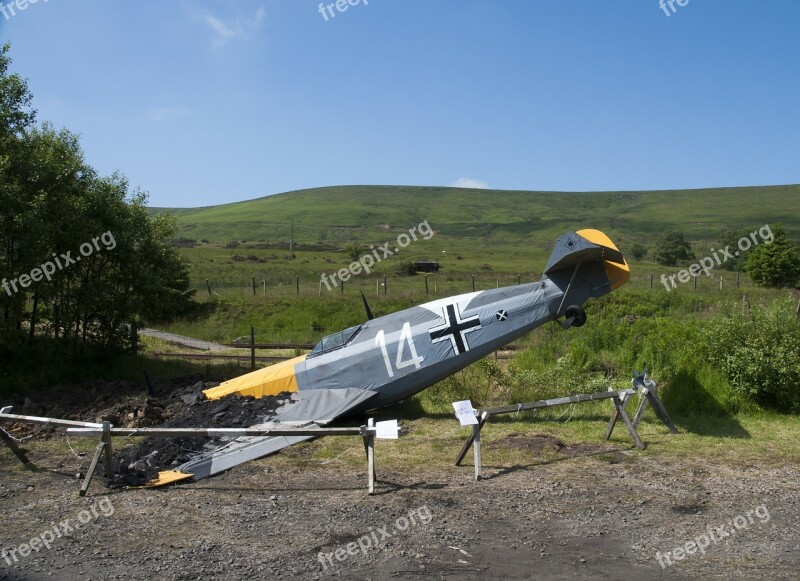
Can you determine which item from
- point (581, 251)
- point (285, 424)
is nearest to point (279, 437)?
point (285, 424)

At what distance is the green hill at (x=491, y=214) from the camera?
129125 millimetres

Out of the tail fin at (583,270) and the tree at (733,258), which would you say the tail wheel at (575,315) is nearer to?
the tail fin at (583,270)

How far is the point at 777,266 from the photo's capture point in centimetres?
3747

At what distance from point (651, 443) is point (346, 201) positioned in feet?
565

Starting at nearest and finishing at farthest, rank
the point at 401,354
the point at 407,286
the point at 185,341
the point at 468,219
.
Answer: the point at 401,354, the point at 185,341, the point at 407,286, the point at 468,219

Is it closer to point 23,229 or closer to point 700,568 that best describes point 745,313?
point 700,568

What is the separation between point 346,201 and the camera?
179 metres

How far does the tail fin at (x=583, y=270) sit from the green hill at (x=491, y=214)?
99546mm

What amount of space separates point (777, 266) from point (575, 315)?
105 feet

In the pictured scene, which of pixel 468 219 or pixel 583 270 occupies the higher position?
pixel 468 219

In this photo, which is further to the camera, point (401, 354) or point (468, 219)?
point (468, 219)

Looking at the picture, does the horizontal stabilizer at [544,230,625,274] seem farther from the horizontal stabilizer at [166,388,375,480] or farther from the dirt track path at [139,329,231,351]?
the dirt track path at [139,329,231,351]

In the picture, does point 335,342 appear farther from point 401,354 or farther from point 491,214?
point 491,214

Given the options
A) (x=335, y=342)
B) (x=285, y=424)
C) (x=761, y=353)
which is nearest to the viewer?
(x=285, y=424)
